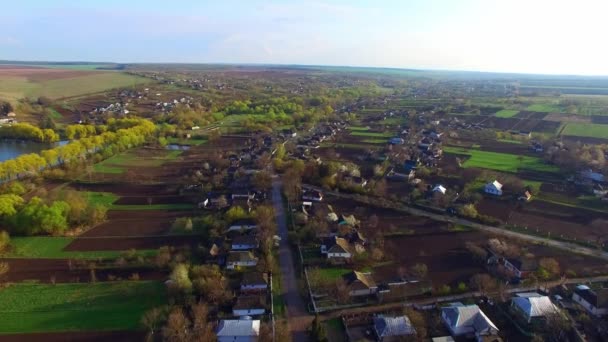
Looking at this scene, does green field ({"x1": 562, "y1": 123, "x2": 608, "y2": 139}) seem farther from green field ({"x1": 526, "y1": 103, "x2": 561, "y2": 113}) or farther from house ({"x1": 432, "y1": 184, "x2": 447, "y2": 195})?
house ({"x1": 432, "y1": 184, "x2": 447, "y2": 195})

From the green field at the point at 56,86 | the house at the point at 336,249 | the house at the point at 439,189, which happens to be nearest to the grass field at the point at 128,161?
the house at the point at 336,249

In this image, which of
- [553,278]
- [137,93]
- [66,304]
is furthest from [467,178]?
[137,93]

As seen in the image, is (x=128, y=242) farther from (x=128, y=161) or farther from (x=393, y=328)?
(x=128, y=161)

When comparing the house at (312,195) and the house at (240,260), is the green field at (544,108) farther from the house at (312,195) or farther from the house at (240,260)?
the house at (240,260)

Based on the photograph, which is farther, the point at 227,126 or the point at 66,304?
the point at 227,126

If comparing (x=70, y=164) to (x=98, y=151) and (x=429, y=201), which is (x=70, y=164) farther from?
(x=429, y=201)

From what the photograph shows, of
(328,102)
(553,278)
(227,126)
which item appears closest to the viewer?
(553,278)

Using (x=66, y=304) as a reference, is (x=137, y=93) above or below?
above
